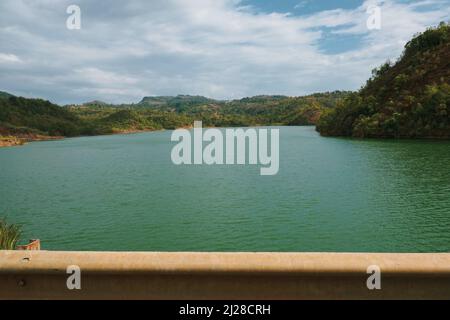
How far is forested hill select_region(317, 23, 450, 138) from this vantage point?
8694 cm

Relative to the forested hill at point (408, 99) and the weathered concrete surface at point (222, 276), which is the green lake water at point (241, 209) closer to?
the weathered concrete surface at point (222, 276)

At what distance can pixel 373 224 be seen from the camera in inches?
840

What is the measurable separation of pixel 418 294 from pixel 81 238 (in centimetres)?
1743

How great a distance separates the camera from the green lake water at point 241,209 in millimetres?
19047

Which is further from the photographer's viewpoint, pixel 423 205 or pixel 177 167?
pixel 177 167

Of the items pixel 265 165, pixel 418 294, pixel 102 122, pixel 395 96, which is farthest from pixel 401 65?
pixel 102 122

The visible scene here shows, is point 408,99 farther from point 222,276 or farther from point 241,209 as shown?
point 222,276

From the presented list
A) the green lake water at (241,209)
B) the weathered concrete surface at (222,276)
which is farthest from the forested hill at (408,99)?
the weathered concrete surface at (222,276)

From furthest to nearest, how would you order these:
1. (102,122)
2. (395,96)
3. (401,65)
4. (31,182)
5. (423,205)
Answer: (102,122) → (401,65) → (395,96) → (31,182) → (423,205)

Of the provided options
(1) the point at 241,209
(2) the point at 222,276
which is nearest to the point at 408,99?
(1) the point at 241,209

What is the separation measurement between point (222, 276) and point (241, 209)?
63.0 feet

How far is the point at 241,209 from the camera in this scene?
25406 millimetres

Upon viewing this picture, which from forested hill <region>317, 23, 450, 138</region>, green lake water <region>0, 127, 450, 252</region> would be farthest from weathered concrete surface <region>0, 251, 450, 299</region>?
forested hill <region>317, 23, 450, 138</region>
